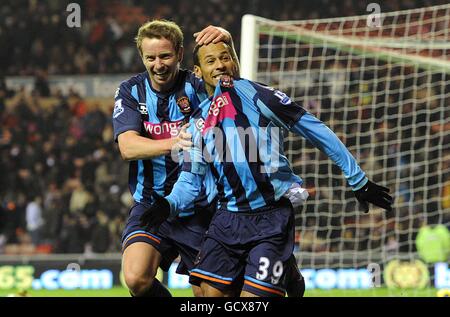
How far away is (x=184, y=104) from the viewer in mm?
5625

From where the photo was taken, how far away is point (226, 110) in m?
4.93

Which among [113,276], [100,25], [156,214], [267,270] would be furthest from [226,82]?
[100,25]

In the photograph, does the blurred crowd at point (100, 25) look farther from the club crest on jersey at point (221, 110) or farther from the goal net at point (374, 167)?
the club crest on jersey at point (221, 110)

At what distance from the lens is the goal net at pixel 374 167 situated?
1083 centimetres

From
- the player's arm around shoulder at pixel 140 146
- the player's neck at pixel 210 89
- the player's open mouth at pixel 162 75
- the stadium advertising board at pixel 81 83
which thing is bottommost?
the player's arm around shoulder at pixel 140 146

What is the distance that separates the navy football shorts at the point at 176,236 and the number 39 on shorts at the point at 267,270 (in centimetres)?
93

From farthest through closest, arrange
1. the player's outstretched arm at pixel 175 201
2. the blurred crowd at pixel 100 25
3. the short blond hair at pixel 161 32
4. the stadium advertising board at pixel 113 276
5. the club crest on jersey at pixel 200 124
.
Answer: the blurred crowd at pixel 100 25 → the stadium advertising board at pixel 113 276 → the short blond hair at pixel 161 32 → the club crest on jersey at pixel 200 124 → the player's outstretched arm at pixel 175 201

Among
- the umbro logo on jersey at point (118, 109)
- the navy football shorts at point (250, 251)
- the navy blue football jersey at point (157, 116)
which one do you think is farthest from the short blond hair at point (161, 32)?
the navy football shorts at point (250, 251)

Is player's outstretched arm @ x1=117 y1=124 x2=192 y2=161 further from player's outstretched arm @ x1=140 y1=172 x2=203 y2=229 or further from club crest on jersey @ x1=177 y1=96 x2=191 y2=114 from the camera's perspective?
club crest on jersey @ x1=177 y1=96 x2=191 y2=114

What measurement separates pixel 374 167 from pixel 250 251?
796 cm

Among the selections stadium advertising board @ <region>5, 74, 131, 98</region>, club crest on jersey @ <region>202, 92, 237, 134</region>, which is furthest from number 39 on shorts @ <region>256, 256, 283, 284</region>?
stadium advertising board @ <region>5, 74, 131, 98</region>

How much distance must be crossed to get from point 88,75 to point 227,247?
45.1 feet

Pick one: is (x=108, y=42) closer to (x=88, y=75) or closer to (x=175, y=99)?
(x=88, y=75)
